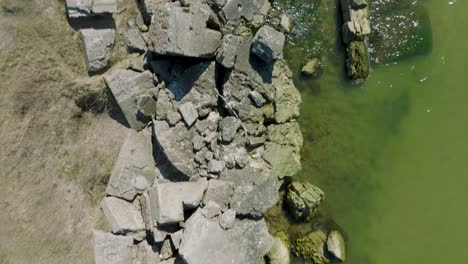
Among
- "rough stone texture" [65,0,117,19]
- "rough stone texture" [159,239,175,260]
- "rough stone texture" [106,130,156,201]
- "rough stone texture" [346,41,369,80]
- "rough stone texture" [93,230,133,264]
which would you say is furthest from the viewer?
"rough stone texture" [346,41,369,80]

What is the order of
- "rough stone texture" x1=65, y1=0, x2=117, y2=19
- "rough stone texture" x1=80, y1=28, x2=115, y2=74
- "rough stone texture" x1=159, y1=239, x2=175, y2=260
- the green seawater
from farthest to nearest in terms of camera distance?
the green seawater, "rough stone texture" x1=159, y1=239, x2=175, y2=260, "rough stone texture" x1=80, y1=28, x2=115, y2=74, "rough stone texture" x1=65, y1=0, x2=117, y2=19

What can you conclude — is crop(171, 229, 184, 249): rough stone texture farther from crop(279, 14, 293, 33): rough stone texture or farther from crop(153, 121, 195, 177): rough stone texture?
crop(279, 14, 293, 33): rough stone texture

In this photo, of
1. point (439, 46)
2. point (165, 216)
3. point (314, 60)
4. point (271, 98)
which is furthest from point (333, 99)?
point (165, 216)

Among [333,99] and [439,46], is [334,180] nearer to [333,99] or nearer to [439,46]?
[333,99]

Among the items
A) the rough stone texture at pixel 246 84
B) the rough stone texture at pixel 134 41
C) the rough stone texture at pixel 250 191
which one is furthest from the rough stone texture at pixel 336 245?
the rough stone texture at pixel 134 41

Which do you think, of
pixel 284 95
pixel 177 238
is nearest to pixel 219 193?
pixel 177 238

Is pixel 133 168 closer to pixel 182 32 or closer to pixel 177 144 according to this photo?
pixel 177 144

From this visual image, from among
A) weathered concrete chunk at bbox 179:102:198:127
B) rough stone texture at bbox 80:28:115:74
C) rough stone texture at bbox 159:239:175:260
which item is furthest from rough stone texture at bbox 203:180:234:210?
rough stone texture at bbox 80:28:115:74
